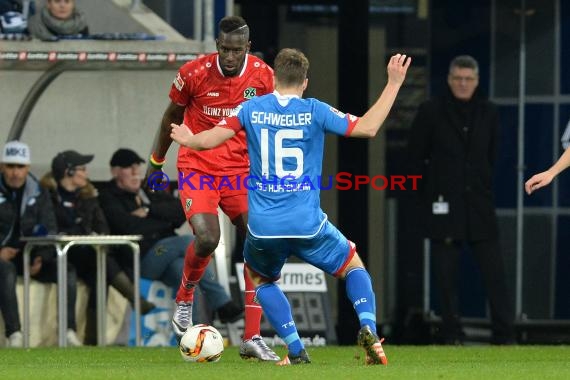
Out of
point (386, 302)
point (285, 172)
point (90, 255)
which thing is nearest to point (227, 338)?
point (90, 255)

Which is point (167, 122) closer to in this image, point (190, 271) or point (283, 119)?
point (190, 271)

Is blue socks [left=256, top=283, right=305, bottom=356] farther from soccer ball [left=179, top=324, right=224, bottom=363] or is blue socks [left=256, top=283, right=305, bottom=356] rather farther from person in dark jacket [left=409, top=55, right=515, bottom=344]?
person in dark jacket [left=409, top=55, right=515, bottom=344]

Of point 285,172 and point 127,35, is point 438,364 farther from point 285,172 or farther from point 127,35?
point 127,35

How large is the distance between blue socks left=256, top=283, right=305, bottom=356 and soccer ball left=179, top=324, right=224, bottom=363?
81 centimetres

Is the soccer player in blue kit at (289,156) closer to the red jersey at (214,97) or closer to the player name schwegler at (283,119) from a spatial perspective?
the player name schwegler at (283,119)

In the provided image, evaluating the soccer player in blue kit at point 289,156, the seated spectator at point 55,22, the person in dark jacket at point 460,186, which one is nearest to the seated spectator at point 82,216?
the seated spectator at point 55,22

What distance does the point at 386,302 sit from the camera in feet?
58.6

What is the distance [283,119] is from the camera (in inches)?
417

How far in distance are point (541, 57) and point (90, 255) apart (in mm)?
4431

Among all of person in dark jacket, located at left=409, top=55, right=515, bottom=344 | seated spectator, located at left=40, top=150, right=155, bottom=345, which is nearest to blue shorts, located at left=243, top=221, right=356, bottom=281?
seated spectator, located at left=40, top=150, right=155, bottom=345

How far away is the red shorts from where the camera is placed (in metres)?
12.4

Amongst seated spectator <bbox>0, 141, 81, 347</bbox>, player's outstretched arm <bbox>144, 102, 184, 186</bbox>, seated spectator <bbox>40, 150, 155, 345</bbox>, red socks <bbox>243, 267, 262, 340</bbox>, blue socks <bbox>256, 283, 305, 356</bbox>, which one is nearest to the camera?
blue socks <bbox>256, 283, 305, 356</bbox>

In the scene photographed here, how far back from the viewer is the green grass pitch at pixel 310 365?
10.1 metres

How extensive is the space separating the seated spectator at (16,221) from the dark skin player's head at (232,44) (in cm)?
314
